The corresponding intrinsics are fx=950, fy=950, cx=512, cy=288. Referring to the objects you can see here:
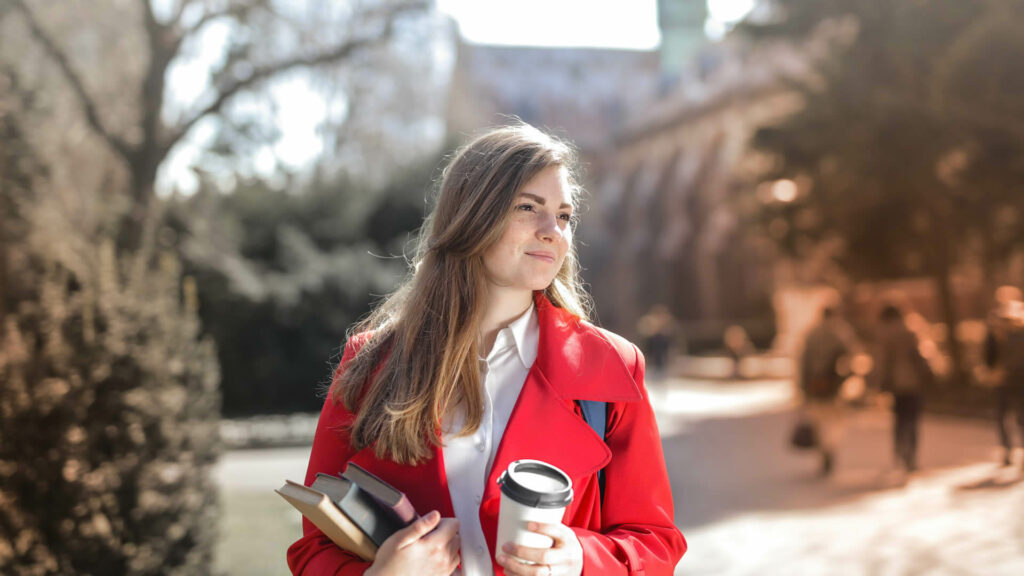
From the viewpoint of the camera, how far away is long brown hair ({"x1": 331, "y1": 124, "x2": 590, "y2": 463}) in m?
1.96

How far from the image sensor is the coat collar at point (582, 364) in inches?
80.2

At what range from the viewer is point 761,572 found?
7.71 m

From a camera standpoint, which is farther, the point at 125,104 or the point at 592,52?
the point at 592,52

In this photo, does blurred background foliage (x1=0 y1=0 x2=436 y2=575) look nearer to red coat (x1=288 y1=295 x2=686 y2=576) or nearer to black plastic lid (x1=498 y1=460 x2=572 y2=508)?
red coat (x1=288 y1=295 x2=686 y2=576)

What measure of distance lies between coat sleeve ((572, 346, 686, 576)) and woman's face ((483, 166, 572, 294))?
0.34 meters

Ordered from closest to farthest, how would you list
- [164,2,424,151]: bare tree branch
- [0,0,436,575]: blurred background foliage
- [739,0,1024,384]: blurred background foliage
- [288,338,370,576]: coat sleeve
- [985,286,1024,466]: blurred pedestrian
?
[288,338,370,576]: coat sleeve → [0,0,436,575]: blurred background foliage → [164,2,424,151]: bare tree branch → [985,286,1024,466]: blurred pedestrian → [739,0,1024,384]: blurred background foliage

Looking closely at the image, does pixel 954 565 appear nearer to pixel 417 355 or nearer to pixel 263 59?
pixel 417 355

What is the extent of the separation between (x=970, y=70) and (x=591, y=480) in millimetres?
12843

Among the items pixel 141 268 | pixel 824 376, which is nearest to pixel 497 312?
pixel 141 268

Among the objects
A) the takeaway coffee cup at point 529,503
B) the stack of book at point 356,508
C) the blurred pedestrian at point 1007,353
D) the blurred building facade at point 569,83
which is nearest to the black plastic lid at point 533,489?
the takeaway coffee cup at point 529,503

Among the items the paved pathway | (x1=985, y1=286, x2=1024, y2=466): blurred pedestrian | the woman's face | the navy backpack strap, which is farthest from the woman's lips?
(x1=985, y1=286, x2=1024, y2=466): blurred pedestrian

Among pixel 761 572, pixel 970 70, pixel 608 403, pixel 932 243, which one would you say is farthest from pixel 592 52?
pixel 608 403

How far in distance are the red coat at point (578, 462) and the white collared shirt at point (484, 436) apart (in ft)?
0.11

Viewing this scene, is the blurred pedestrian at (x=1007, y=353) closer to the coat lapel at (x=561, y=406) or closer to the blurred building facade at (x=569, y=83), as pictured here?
the coat lapel at (x=561, y=406)
